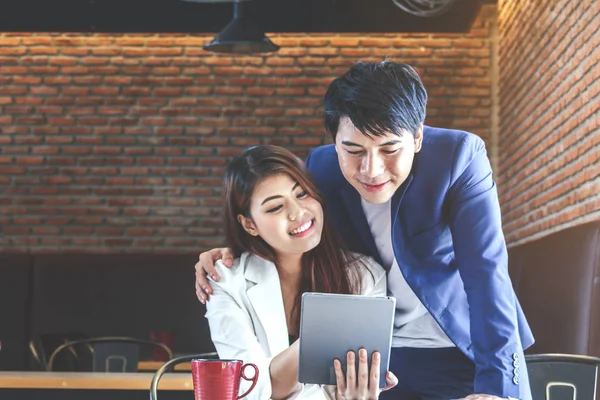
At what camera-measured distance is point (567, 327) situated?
401 cm

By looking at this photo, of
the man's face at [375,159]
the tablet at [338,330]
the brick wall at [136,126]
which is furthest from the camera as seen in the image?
the brick wall at [136,126]

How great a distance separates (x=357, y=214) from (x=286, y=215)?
16cm

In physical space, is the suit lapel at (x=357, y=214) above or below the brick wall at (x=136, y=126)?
below

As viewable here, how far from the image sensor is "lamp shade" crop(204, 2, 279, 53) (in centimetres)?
514

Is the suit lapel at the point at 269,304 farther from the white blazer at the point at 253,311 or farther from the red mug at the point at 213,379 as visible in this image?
the red mug at the point at 213,379

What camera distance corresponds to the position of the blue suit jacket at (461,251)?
1732 mm

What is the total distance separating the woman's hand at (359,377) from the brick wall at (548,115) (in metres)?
2.67

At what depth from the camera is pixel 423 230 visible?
74.1 inches

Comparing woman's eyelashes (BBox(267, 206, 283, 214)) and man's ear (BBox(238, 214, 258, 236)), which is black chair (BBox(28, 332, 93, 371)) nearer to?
man's ear (BBox(238, 214, 258, 236))

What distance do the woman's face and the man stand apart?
0.36ft

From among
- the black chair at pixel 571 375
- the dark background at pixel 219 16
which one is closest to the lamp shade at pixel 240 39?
the dark background at pixel 219 16

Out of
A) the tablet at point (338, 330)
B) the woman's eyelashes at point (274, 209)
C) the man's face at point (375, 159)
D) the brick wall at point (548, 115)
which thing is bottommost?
the tablet at point (338, 330)

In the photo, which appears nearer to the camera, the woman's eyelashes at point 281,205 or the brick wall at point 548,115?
the woman's eyelashes at point 281,205

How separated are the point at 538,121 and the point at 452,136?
3488 millimetres
